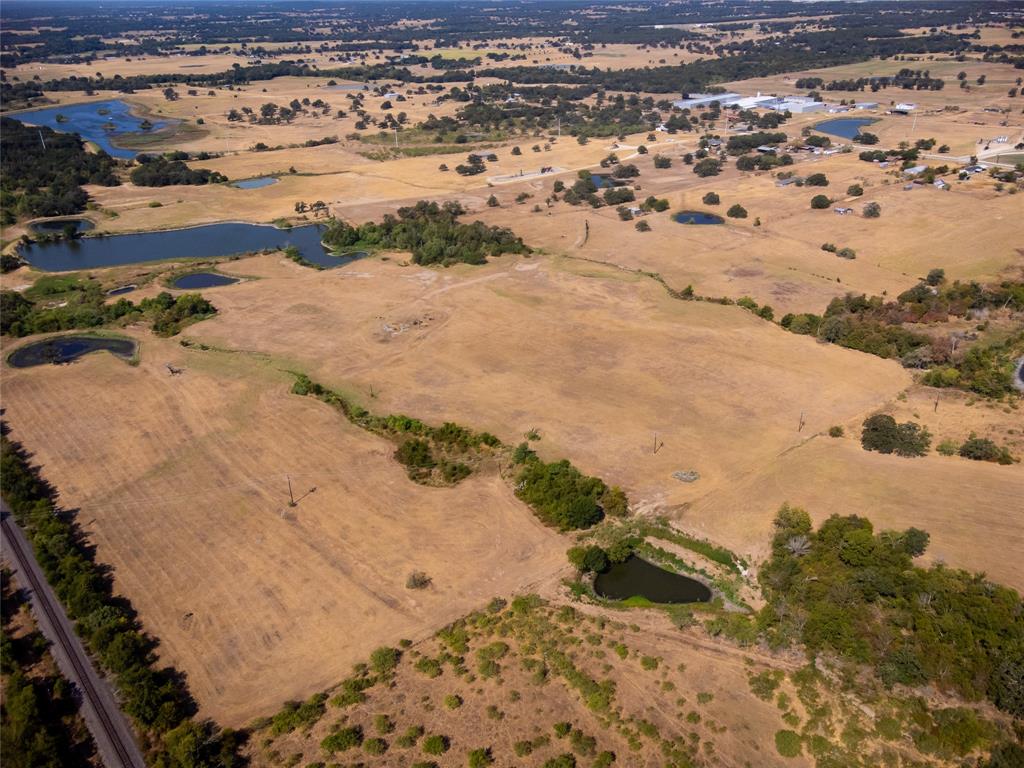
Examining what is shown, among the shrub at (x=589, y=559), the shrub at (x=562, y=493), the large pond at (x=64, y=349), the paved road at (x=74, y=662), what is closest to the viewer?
the paved road at (x=74, y=662)

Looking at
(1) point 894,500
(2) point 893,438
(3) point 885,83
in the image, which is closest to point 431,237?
(2) point 893,438

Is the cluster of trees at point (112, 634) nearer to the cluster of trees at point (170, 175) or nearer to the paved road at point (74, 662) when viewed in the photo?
the paved road at point (74, 662)

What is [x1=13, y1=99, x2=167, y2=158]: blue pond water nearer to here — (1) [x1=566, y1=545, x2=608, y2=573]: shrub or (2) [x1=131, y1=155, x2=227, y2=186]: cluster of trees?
(2) [x1=131, y1=155, x2=227, y2=186]: cluster of trees

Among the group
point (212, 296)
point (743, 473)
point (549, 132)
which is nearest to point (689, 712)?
point (743, 473)

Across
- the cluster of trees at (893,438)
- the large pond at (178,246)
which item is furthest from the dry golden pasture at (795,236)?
the cluster of trees at (893,438)

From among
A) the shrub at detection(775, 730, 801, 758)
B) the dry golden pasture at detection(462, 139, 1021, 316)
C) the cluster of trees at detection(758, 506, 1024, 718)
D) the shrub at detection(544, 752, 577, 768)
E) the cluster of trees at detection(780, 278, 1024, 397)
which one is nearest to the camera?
the shrub at detection(544, 752, 577, 768)

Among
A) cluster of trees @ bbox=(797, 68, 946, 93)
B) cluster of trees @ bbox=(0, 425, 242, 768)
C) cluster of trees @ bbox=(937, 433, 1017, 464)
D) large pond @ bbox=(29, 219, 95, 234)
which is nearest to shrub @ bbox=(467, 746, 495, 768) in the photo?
cluster of trees @ bbox=(0, 425, 242, 768)

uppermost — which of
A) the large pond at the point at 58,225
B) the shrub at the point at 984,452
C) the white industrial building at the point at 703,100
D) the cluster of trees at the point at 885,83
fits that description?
the cluster of trees at the point at 885,83

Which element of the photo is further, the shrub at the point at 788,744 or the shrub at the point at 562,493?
the shrub at the point at 562,493
